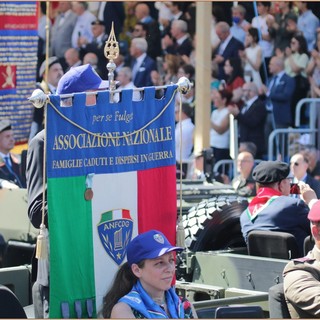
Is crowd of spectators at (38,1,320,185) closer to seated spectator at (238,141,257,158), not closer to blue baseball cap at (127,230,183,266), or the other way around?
seated spectator at (238,141,257,158)

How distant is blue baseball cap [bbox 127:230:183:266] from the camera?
6.03 meters

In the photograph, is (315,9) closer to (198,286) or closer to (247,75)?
(247,75)

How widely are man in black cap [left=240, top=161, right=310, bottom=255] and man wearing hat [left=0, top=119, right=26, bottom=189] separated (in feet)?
14.5

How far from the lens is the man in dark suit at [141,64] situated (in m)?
18.9

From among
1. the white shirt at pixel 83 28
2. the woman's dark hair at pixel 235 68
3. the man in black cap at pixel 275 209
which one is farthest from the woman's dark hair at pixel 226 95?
the man in black cap at pixel 275 209

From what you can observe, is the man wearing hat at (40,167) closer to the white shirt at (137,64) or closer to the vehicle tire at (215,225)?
the vehicle tire at (215,225)

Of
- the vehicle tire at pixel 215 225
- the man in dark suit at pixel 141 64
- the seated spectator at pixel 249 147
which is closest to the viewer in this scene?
the vehicle tire at pixel 215 225

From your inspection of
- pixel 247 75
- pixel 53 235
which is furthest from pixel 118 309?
pixel 247 75

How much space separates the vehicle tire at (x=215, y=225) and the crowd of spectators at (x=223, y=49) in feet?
22.8

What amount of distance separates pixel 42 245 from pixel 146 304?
642 millimetres

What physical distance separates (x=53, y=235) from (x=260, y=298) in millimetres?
1909

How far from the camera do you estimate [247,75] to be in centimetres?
1767

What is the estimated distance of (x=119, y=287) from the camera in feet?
20.1

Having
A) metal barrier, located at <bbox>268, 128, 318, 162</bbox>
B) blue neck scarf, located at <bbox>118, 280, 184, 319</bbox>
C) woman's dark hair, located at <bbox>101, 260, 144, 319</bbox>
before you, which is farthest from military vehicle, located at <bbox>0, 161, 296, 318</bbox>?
metal barrier, located at <bbox>268, 128, 318, 162</bbox>
